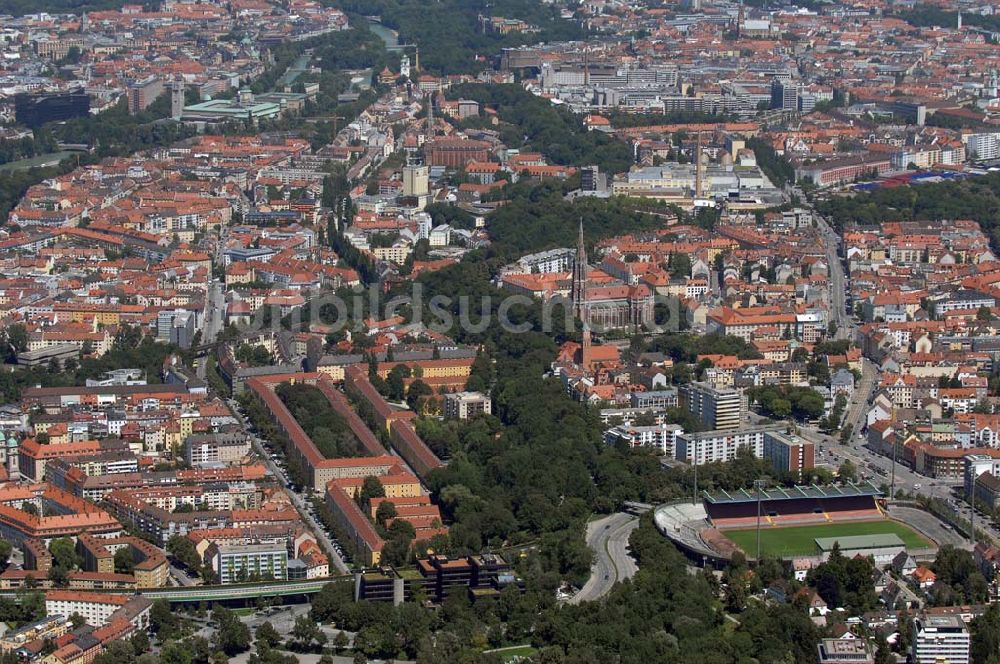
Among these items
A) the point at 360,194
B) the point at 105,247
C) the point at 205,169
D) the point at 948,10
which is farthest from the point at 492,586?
the point at 948,10

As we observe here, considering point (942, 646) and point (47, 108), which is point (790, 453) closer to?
point (942, 646)

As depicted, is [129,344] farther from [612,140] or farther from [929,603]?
[612,140]

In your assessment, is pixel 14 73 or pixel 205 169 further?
pixel 14 73

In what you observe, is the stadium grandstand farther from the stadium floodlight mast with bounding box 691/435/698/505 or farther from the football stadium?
the stadium floodlight mast with bounding box 691/435/698/505

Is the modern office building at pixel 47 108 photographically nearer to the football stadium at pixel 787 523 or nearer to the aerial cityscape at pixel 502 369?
the aerial cityscape at pixel 502 369

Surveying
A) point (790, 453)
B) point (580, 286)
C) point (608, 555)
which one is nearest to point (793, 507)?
point (790, 453)

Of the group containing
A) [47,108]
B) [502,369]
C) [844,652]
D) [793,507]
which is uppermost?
[844,652]

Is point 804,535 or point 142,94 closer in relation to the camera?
point 804,535

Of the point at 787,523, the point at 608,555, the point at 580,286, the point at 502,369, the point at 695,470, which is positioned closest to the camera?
the point at 608,555

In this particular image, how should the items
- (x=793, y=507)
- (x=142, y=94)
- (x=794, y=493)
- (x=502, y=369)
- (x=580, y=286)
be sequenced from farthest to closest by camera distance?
(x=142, y=94) → (x=580, y=286) → (x=502, y=369) → (x=794, y=493) → (x=793, y=507)
